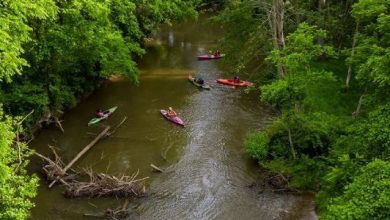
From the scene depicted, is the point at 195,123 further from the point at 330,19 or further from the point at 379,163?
the point at 379,163

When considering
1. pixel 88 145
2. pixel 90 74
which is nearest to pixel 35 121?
pixel 88 145

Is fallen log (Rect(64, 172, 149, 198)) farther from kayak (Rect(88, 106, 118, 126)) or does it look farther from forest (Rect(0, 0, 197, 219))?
kayak (Rect(88, 106, 118, 126))

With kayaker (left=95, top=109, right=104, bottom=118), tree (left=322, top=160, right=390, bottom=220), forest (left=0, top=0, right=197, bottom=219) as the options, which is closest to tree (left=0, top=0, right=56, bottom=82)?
forest (left=0, top=0, right=197, bottom=219)

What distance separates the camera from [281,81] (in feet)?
64.1

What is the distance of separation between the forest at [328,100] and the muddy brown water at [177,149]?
58.8 inches

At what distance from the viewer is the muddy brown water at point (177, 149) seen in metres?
19.0

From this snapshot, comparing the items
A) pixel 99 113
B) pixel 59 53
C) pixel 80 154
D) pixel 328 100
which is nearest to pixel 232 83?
pixel 99 113

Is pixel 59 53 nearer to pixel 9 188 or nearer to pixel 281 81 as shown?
pixel 281 81

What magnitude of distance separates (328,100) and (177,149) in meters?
8.01

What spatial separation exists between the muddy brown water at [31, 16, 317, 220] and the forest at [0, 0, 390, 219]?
1.13 metres

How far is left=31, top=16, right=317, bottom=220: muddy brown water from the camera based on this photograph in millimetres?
18953

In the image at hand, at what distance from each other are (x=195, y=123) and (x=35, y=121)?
8.89 m

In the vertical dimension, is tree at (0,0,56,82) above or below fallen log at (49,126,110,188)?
above

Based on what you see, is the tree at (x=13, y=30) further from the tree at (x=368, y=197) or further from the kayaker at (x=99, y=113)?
the tree at (x=368, y=197)
